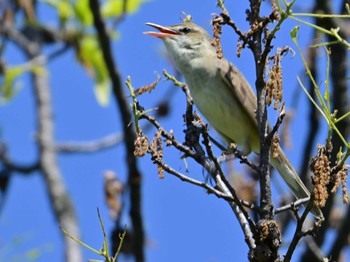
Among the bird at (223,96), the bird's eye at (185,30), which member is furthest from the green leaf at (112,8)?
the bird at (223,96)

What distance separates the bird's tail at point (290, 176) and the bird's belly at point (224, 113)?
9.4 inches

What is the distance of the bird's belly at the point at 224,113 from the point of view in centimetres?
512

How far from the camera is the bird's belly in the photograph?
5121 mm

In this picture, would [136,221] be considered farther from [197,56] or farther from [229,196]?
[229,196]

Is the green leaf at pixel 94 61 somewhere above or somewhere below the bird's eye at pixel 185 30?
above

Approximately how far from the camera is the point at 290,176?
4.90 m

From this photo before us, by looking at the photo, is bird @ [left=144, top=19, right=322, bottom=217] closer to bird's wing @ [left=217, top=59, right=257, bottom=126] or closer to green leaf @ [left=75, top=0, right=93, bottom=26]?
bird's wing @ [left=217, top=59, right=257, bottom=126]

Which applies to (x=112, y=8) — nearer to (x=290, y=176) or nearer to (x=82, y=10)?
(x=82, y=10)

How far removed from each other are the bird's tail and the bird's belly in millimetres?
239

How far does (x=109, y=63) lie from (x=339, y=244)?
1855 mm

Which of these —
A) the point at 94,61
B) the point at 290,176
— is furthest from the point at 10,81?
the point at 290,176

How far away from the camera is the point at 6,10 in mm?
6586

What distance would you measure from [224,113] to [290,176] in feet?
1.95

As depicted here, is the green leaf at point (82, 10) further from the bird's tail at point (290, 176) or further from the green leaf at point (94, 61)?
the bird's tail at point (290, 176)
